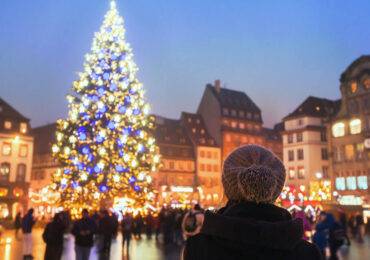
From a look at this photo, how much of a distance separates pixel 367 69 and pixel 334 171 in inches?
542

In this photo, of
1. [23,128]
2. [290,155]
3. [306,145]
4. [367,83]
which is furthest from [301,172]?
[23,128]

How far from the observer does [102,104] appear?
25984 mm

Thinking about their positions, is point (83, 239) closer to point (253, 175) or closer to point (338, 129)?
point (253, 175)

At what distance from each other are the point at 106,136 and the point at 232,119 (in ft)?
208

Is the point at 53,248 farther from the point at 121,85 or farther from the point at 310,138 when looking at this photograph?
the point at 310,138

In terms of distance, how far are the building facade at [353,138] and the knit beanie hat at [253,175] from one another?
56632 millimetres

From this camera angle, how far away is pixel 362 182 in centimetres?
5747

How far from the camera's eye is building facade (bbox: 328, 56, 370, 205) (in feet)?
186

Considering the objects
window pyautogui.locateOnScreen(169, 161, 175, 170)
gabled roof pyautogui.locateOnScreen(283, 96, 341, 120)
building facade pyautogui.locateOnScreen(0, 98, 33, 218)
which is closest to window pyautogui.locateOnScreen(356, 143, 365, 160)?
gabled roof pyautogui.locateOnScreen(283, 96, 341, 120)

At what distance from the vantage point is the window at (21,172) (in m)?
63.2

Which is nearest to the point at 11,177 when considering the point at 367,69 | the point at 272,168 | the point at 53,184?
the point at 53,184

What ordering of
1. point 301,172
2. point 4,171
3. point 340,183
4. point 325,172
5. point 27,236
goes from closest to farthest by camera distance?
point 27,236
point 340,183
point 4,171
point 301,172
point 325,172

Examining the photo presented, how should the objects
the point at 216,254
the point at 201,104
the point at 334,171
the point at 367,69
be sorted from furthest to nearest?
the point at 201,104, the point at 334,171, the point at 367,69, the point at 216,254

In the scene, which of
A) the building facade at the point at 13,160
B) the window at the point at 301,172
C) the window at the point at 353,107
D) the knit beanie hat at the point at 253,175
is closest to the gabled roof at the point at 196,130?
the window at the point at 301,172
